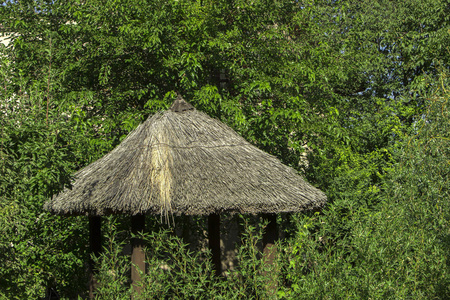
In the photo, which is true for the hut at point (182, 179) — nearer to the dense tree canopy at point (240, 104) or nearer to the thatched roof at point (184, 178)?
the thatched roof at point (184, 178)

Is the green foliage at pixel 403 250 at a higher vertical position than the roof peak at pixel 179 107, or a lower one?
lower

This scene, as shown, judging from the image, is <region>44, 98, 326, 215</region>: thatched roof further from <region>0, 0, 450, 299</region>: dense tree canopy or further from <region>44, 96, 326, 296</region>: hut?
<region>0, 0, 450, 299</region>: dense tree canopy

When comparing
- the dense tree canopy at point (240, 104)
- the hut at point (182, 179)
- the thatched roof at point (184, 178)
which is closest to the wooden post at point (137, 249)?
the hut at point (182, 179)

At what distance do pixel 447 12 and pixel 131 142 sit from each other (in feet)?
34.0

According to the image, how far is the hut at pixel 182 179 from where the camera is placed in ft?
19.7

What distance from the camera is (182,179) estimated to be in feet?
20.5

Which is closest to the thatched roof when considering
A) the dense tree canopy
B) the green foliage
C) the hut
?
the hut

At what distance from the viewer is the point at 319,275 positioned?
5.43 metres

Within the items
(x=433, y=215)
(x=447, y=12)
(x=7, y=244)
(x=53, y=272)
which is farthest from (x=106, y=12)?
(x=447, y=12)

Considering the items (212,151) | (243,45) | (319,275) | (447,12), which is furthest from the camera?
(447,12)

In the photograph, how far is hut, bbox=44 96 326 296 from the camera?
6.00 metres

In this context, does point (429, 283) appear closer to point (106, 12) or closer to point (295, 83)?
point (295, 83)

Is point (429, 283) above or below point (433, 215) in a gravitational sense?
below

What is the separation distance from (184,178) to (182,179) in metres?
0.03
